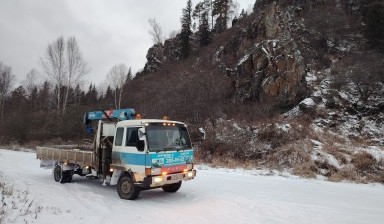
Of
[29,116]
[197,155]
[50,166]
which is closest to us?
[50,166]

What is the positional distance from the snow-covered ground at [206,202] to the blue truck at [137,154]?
62 centimetres

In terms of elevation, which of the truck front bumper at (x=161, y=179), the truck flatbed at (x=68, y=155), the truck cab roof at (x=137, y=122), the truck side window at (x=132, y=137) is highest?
the truck cab roof at (x=137, y=122)

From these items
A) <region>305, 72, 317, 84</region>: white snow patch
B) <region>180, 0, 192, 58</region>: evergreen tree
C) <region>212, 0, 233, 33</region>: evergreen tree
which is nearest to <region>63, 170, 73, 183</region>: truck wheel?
<region>305, 72, 317, 84</region>: white snow patch

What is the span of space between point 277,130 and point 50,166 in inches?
515

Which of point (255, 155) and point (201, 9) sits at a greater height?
point (201, 9)

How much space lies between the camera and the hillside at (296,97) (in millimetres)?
18000

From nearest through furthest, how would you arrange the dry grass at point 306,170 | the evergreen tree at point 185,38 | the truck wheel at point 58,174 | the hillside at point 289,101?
the truck wheel at point 58,174, the dry grass at point 306,170, the hillside at point 289,101, the evergreen tree at point 185,38

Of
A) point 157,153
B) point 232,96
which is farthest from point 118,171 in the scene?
point 232,96

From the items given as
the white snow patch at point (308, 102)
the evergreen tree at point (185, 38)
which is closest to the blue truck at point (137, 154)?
the white snow patch at point (308, 102)

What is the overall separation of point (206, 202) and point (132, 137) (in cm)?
312

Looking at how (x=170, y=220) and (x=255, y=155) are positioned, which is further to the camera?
(x=255, y=155)

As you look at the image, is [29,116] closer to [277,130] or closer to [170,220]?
[277,130]

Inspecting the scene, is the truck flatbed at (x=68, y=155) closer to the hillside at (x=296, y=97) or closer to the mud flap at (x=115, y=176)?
the mud flap at (x=115, y=176)

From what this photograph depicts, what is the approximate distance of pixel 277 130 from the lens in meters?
21.0
